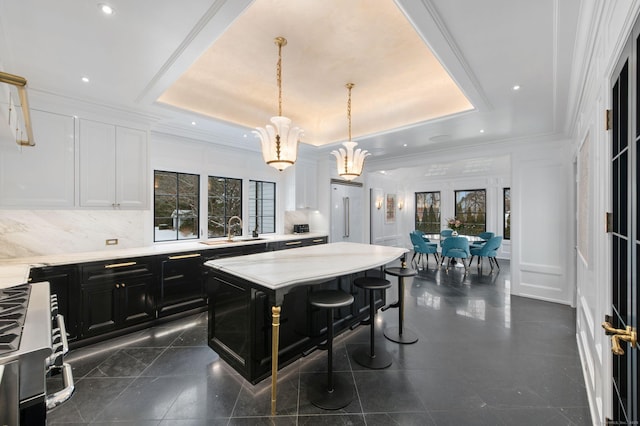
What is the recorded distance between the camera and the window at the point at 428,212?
945 centimetres

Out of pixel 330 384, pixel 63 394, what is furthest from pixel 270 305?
pixel 63 394

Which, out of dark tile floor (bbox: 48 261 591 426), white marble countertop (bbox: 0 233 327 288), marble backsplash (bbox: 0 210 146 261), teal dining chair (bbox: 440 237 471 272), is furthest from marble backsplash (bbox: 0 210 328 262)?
teal dining chair (bbox: 440 237 471 272)

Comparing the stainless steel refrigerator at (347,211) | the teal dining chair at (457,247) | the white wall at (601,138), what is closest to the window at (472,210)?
the teal dining chair at (457,247)

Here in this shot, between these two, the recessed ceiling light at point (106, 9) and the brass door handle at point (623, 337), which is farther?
the recessed ceiling light at point (106, 9)

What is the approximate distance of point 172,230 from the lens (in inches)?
163

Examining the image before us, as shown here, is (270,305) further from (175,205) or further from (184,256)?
(175,205)

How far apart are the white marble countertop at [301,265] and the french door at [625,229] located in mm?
1504

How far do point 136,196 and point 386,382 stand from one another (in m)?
3.61

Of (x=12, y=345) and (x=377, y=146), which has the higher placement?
(x=377, y=146)

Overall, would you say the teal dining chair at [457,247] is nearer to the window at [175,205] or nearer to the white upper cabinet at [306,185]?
the white upper cabinet at [306,185]

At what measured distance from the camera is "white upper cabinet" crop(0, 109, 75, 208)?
2.62 m

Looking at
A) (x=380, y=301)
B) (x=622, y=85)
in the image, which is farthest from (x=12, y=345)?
(x=380, y=301)

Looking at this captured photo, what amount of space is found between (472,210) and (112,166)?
375 inches

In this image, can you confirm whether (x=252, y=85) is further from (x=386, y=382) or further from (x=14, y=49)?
(x=386, y=382)
